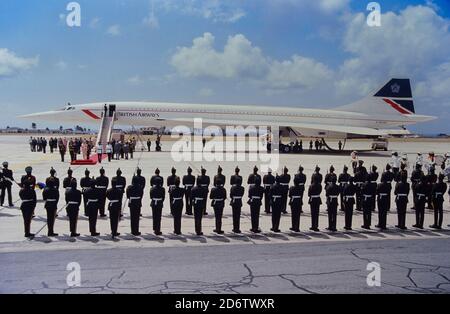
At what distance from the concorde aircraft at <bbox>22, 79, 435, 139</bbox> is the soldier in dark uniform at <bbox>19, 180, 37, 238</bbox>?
25.6 metres

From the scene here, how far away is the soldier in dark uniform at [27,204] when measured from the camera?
955cm

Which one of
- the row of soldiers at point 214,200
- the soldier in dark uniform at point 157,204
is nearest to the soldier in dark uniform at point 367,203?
the row of soldiers at point 214,200

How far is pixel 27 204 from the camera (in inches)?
376

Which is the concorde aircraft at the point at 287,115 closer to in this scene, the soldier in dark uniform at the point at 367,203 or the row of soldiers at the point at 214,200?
the row of soldiers at the point at 214,200

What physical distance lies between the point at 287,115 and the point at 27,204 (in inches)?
1306

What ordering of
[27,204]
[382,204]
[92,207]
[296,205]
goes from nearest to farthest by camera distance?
1. [27,204]
2. [92,207]
3. [296,205]
4. [382,204]

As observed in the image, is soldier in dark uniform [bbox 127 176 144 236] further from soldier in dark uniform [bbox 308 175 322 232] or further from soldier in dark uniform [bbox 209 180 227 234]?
soldier in dark uniform [bbox 308 175 322 232]

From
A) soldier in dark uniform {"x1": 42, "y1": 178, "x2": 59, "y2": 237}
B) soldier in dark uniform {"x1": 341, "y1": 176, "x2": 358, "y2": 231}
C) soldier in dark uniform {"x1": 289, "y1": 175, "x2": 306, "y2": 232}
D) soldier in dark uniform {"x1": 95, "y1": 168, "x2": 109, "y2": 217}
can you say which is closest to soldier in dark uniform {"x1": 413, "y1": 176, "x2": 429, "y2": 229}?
soldier in dark uniform {"x1": 341, "y1": 176, "x2": 358, "y2": 231}

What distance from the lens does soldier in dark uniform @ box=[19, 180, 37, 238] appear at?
9547mm

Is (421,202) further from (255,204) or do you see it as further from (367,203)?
(255,204)

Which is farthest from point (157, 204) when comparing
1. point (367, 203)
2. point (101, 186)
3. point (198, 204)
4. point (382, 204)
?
point (382, 204)
